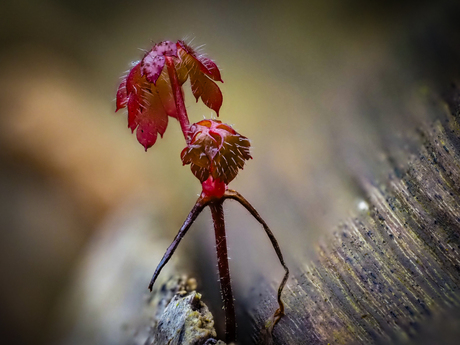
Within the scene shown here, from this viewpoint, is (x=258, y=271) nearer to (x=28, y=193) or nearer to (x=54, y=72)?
(x=28, y=193)

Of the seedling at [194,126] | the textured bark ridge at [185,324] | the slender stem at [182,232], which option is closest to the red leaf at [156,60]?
the seedling at [194,126]

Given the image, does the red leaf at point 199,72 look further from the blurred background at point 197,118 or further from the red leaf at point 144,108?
the blurred background at point 197,118

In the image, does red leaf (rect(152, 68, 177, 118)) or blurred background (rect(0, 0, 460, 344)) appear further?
blurred background (rect(0, 0, 460, 344))

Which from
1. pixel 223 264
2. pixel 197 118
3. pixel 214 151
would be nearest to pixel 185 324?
pixel 223 264

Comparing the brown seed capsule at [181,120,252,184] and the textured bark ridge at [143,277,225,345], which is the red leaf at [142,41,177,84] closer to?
the brown seed capsule at [181,120,252,184]

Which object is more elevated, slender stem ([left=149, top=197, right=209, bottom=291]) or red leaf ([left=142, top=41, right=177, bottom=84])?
red leaf ([left=142, top=41, right=177, bottom=84])

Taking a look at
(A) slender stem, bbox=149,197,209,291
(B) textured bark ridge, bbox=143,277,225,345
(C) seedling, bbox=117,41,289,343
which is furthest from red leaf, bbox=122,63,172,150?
(B) textured bark ridge, bbox=143,277,225,345
